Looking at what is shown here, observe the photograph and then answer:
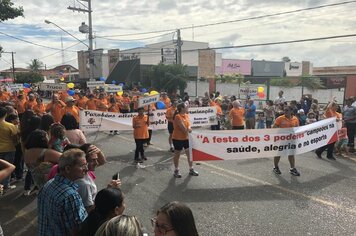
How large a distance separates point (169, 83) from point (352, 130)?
25428 millimetres

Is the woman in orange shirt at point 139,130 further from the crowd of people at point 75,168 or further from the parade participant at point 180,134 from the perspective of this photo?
the parade participant at point 180,134

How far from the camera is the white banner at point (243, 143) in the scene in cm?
773

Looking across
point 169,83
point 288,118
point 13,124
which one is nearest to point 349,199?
point 288,118

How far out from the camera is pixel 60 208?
2.84 meters

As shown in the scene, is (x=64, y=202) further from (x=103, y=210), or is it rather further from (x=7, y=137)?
(x=7, y=137)

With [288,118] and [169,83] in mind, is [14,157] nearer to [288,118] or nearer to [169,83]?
[288,118]

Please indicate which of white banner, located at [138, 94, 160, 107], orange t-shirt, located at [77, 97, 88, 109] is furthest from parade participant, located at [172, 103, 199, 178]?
orange t-shirt, located at [77, 97, 88, 109]

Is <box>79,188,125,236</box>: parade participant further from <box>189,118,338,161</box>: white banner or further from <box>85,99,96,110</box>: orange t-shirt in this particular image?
<box>85,99,96,110</box>: orange t-shirt

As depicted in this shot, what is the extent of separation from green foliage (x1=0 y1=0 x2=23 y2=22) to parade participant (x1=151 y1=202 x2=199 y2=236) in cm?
1663

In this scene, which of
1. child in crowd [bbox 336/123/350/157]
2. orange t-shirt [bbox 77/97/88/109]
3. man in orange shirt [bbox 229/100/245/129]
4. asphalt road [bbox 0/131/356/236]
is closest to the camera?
asphalt road [bbox 0/131/356/236]

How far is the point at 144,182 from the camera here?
741 cm

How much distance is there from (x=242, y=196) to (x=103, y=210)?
431 centimetres

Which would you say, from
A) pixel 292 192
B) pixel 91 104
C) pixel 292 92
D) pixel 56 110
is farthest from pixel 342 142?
pixel 292 92

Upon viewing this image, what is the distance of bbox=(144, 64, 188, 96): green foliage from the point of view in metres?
34.0
